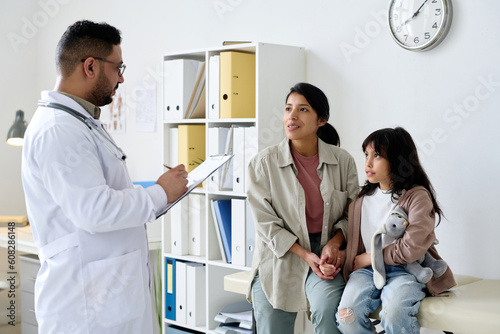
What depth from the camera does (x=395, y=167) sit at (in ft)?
6.55

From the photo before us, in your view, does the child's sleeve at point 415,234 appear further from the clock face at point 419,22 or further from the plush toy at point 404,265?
the clock face at point 419,22

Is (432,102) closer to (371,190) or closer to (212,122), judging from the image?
(371,190)

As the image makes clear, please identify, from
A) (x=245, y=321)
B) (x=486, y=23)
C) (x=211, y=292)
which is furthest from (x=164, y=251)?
(x=486, y=23)

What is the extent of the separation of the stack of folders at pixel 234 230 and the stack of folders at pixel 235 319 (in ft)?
0.81

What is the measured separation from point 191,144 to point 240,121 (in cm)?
38

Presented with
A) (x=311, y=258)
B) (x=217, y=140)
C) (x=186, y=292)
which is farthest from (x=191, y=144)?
(x=311, y=258)

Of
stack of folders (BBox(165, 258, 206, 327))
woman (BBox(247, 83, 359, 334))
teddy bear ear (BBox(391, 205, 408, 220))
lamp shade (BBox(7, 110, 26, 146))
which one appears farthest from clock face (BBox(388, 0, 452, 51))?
lamp shade (BBox(7, 110, 26, 146))

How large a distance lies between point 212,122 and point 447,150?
44.9 inches

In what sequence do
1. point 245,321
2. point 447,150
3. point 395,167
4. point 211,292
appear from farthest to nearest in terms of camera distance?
1. point 211,292
2. point 245,321
3. point 447,150
4. point 395,167

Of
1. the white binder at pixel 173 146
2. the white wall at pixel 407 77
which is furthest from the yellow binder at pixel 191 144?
the white wall at pixel 407 77

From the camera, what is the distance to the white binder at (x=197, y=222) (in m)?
3.00

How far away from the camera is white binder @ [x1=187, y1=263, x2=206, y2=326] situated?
9.83 feet

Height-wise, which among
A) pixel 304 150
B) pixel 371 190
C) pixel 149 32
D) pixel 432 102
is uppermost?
pixel 149 32

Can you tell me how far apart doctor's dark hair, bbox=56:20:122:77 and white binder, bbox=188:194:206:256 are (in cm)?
145
